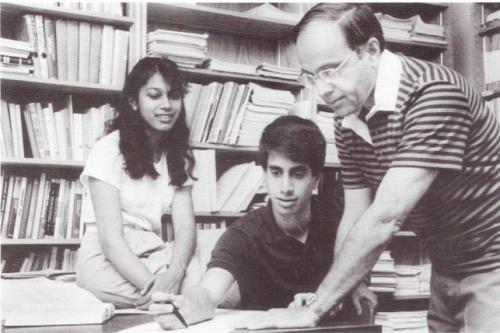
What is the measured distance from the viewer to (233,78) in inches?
79.9

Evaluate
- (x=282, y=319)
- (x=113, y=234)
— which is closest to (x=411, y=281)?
(x=113, y=234)

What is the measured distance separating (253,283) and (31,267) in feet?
2.73

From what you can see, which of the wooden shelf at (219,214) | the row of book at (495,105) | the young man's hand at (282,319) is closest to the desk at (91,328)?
the young man's hand at (282,319)

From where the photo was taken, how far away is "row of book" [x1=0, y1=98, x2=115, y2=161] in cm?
167

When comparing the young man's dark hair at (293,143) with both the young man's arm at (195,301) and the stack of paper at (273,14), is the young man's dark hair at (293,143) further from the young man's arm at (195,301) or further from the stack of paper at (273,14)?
the stack of paper at (273,14)

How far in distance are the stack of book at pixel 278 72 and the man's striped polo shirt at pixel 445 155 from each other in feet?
3.13

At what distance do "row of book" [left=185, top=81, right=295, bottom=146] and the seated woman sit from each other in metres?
0.13

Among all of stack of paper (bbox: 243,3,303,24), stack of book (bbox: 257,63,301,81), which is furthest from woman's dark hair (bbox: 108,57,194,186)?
stack of paper (bbox: 243,3,303,24)

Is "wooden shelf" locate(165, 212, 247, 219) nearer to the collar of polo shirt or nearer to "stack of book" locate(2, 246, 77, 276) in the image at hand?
"stack of book" locate(2, 246, 77, 276)

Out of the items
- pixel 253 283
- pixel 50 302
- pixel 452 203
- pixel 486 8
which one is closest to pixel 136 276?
pixel 253 283

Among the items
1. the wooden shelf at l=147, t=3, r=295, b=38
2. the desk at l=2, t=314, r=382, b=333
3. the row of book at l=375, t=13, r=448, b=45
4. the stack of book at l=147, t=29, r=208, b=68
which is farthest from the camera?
the row of book at l=375, t=13, r=448, b=45

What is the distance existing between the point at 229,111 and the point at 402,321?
0.97m

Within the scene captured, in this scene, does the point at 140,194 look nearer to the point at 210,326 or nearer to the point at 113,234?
the point at 113,234

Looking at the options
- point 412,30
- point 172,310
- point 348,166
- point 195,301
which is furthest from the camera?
point 412,30
